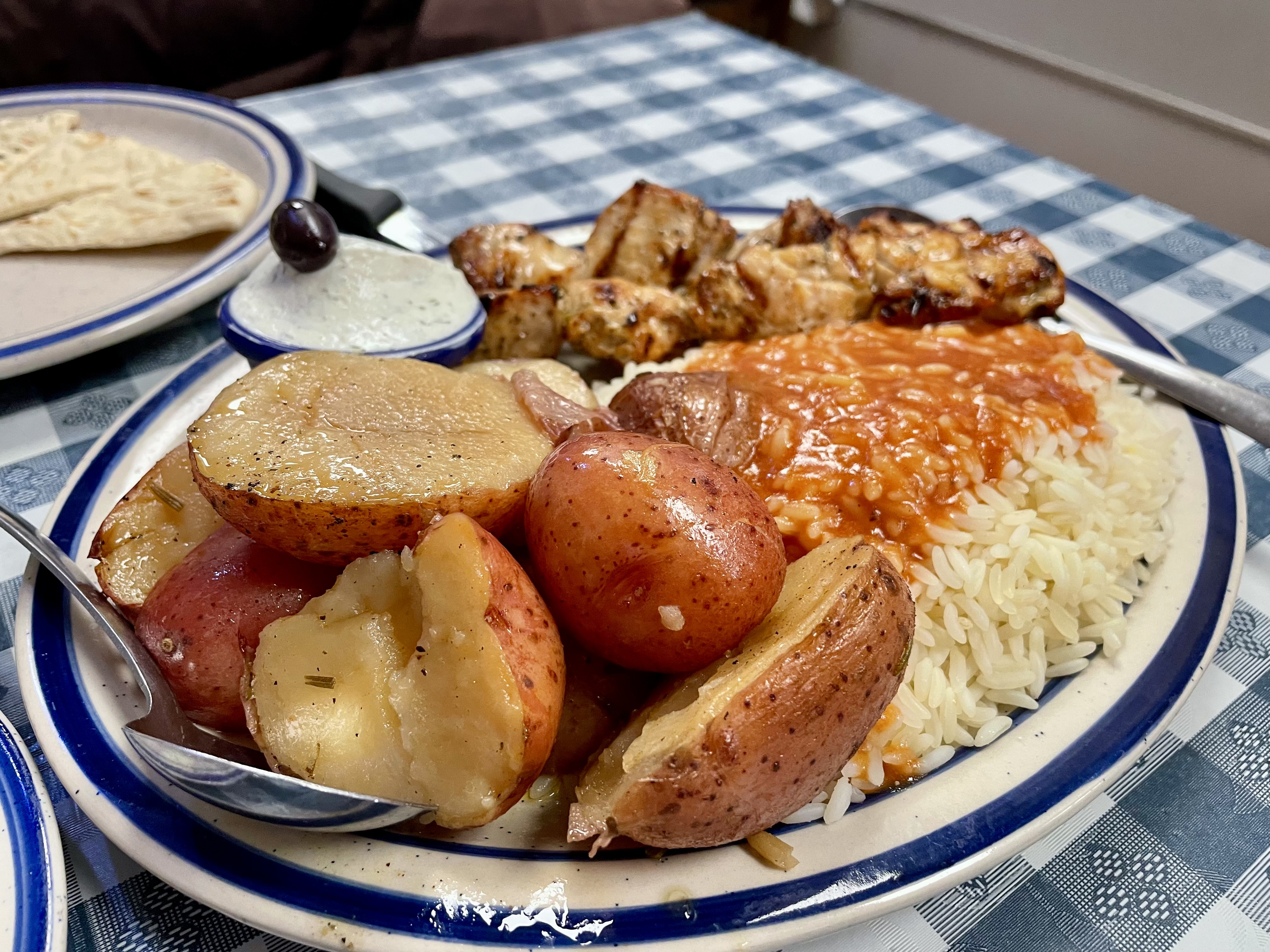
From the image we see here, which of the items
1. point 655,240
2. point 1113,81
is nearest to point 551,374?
point 655,240

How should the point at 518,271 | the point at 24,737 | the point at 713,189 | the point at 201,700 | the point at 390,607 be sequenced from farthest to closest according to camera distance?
the point at 713,189, the point at 518,271, the point at 24,737, the point at 201,700, the point at 390,607

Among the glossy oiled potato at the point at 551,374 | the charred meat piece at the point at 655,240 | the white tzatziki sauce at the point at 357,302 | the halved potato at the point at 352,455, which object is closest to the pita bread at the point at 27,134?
the white tzatziki sauce at the point at 357,302

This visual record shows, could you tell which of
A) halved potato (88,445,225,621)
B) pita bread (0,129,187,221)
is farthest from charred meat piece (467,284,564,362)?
pita bread (0,129,187,221)

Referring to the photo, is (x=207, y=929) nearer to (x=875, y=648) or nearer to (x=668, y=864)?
(x=668, y=864)

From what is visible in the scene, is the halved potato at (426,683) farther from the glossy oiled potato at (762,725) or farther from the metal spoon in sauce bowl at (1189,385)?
the metal spoon in sauce bowl at (1189,385)

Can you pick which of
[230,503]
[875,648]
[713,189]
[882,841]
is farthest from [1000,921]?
[713,189]

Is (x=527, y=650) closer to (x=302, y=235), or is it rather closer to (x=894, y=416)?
(x=894, y=416)
